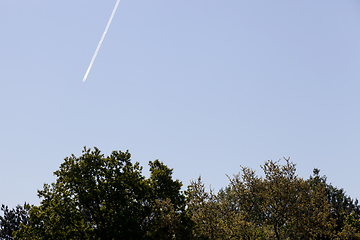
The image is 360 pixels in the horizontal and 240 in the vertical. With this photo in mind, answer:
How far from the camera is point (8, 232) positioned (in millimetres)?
65062

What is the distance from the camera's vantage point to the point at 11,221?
6631 cm

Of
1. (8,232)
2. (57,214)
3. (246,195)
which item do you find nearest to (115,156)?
(57,214)

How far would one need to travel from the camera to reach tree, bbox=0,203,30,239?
213 ft

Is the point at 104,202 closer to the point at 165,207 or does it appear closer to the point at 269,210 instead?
the point at 165,207

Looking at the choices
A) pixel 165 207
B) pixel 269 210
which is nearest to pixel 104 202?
pixel 165 207

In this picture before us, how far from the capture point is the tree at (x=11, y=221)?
65.1 metres

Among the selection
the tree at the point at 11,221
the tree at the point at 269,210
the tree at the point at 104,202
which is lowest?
the tree at the point at 269,210

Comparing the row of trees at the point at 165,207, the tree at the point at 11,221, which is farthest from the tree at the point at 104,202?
the tree at the point at 11,221

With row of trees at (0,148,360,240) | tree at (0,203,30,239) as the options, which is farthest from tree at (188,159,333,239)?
tree at (0,203,30,239)

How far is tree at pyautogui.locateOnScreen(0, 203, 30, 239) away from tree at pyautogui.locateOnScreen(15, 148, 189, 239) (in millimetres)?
23916

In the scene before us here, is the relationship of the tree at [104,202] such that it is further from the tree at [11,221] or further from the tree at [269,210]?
the tree at [11,221]

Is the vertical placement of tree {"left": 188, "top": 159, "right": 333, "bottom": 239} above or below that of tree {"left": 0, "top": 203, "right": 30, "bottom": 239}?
below

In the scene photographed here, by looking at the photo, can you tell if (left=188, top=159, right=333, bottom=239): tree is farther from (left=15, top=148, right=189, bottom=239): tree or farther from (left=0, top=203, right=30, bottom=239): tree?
(left=0, top=203, right=30, bottom=239): tree

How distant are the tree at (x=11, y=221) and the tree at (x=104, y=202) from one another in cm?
2392
